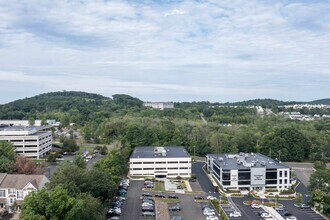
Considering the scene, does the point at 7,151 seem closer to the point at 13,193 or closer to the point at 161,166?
the point at 13,193

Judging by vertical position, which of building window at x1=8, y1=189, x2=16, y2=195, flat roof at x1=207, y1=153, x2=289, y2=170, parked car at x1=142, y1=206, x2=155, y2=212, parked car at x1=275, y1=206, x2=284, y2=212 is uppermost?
flat roof at x1=207, y1=153, x2=289, y2=170

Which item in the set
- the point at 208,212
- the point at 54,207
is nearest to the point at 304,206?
the point at 208,212

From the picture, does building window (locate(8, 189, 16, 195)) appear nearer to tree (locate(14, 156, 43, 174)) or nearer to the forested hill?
tree (locate(14, 156, 43, 174))

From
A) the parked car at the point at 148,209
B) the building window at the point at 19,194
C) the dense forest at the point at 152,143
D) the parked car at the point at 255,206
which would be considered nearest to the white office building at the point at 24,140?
the dense forest at the point at 152,143

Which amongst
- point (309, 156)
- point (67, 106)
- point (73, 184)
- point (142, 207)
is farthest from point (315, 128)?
point (67, 106)

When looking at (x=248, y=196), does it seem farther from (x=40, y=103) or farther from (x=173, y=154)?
(x=40, y=103)

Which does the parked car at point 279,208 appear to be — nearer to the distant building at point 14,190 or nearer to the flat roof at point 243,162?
the flat roof at point 243,162

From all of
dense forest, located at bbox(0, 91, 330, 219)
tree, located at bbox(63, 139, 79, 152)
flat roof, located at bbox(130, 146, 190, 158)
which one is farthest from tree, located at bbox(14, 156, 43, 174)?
tree, located at bbox(63, 139, 79, 152)

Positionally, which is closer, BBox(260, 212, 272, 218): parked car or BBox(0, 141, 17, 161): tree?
BBox(260, 212, 272, 218): parked car

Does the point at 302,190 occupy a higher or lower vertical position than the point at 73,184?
lower
